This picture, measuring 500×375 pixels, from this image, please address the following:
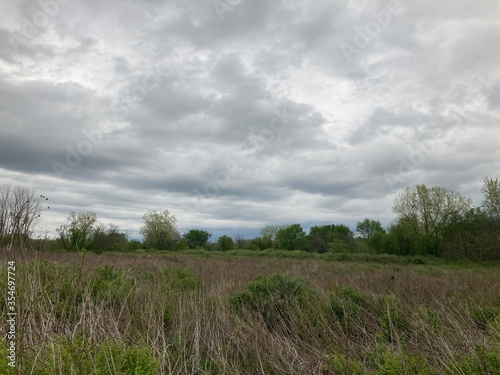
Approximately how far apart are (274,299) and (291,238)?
52485 millimetres

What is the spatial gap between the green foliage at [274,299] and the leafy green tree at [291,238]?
155 ft

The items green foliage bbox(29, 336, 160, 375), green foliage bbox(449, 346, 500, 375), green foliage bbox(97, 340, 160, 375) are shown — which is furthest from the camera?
green foliage bbox(449, 346, 500, 375)

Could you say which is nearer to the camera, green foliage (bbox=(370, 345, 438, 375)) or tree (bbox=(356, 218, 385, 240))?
green foliage (bbox=(370, 345, 438, 375))

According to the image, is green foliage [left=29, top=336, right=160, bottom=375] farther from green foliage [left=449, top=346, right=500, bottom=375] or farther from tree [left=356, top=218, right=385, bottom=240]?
tree [left=356, top=218, right=385, bottom=240]

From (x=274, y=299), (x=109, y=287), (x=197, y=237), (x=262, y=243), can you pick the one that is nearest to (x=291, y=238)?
(x=262, y=243)

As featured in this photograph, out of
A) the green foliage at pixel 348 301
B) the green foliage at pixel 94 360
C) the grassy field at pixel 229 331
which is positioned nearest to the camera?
the green foliage at pixel 94 360

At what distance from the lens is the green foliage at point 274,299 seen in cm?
709

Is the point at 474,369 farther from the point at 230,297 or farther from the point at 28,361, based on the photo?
the point at 230,297

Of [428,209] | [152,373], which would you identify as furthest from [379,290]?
[428,209]

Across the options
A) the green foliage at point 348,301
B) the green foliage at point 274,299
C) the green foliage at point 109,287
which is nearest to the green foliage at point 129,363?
the green foliage at point 109,287

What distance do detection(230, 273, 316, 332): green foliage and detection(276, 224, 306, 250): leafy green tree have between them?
4713cm

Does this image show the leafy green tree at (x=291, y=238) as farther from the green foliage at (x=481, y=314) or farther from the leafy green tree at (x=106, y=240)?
the green foliage at (x=481, y=314)

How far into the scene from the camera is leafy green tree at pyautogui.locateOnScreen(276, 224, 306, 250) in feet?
186

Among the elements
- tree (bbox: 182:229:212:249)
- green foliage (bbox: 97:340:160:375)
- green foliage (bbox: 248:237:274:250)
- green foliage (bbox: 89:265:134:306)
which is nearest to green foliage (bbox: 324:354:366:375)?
green foliage (bbox: 97:340:160:375)
